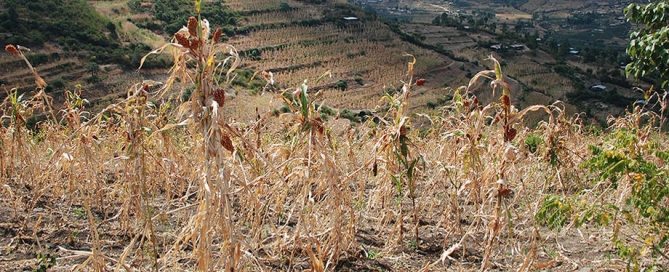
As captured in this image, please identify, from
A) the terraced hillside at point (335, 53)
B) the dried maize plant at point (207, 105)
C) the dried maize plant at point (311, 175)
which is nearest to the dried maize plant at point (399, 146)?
the dried maize plant at point (311, 175)

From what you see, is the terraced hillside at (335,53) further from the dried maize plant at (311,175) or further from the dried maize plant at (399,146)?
the dried maize plant at (311,175)

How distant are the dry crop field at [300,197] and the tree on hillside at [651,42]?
1.50 feet

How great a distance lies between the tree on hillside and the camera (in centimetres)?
523

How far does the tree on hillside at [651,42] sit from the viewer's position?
5.23 meters

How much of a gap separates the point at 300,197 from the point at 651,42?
393 centimetres

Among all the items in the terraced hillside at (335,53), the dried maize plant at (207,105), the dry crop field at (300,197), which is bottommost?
the terraced hillside at (335,53)

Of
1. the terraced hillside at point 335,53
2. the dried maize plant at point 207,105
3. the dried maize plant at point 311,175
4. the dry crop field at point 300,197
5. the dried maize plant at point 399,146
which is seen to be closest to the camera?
the dried maize plant at point 207,105

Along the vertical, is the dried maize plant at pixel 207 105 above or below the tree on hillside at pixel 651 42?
above

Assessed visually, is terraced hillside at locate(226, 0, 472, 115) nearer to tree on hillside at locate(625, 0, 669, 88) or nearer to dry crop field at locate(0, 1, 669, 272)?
tree on hillside at locate(625, 0, 669, 88)

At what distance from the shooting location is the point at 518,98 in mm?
40312

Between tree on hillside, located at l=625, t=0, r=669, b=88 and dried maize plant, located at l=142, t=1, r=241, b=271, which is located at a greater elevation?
dried maize plant, located at l=142, t=1, r=241, b=271

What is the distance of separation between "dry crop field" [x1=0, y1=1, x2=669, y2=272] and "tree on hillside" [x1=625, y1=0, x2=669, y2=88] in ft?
1.50

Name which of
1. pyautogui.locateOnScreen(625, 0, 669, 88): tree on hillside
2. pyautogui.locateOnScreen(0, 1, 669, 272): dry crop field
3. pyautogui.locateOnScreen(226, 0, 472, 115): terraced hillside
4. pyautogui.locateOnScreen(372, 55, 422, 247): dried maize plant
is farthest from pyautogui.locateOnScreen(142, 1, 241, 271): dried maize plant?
pyautogui.locateOnScreen(226, 0, 472, 115): terraced hillside

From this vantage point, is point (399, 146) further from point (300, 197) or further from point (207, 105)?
point (207, 105)
